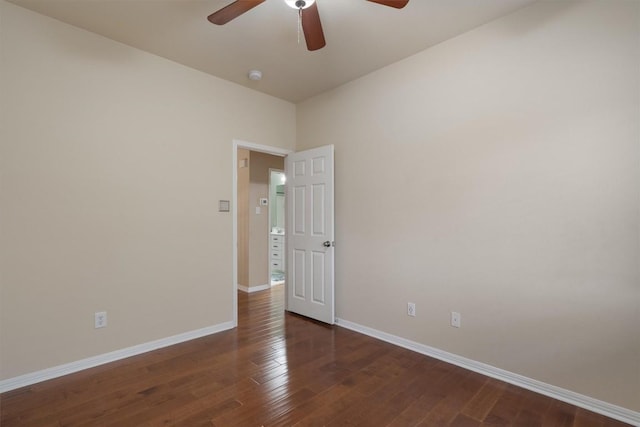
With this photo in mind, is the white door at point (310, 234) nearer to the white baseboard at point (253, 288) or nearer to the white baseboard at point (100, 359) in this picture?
the white baseboard at point (100, 359)

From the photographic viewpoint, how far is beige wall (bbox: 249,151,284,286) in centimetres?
496

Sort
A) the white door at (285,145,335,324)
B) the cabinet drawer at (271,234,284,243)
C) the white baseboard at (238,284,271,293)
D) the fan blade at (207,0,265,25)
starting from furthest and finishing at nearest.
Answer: the cabinet drawer at (271,234,284,243) < the white baseboard at (238,284,271,293) < the white door at (285,145,335,324) < the fan blade at (207,0,265,25)

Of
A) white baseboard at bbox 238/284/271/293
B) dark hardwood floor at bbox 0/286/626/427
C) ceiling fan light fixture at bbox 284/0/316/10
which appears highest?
ceiling fan light fixture at bbox 284/0/316/10

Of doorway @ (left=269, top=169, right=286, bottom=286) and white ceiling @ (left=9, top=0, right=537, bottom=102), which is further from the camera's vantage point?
doorway @ (left=269, top=169, right=286, bottom=286)

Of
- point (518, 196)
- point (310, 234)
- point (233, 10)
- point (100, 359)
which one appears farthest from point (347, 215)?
point (100, 359)

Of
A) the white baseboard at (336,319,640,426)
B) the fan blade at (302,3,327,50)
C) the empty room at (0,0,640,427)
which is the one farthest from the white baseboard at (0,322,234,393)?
the fan blade at (302,3,327,50)

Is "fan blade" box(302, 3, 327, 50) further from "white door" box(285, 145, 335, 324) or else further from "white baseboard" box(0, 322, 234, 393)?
"white baseboard" box(0, 322, 234, 393)

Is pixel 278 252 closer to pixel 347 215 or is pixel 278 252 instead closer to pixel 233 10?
pixel 347 215

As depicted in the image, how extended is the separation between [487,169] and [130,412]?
10.0ft

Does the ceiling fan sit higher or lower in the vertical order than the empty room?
higher

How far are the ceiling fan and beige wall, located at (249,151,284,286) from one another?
309cm

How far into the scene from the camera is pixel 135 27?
2443 millimetres

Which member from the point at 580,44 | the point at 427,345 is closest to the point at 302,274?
the point at 427,345

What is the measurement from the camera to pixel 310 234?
12.0 feet
